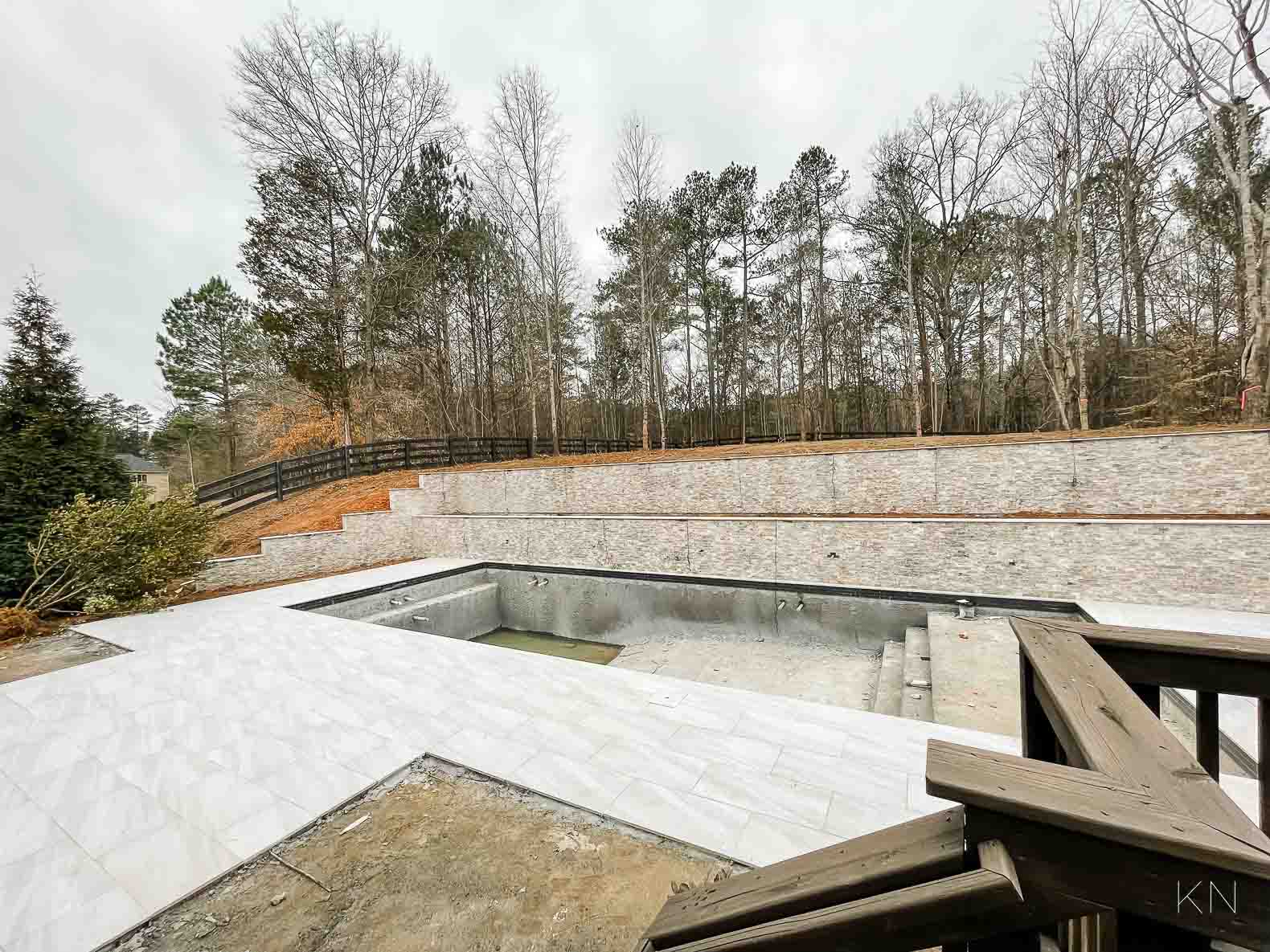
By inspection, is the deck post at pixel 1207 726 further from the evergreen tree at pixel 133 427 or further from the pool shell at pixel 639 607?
the evergreen tree at pixel 133 427

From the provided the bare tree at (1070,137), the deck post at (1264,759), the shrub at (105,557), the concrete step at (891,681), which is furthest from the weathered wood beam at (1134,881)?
the bare tree at (1070,137)

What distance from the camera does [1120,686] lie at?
2.65 ft

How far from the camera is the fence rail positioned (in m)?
10.0

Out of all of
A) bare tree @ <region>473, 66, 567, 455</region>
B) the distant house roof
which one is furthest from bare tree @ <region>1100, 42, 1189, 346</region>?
the distant house roof

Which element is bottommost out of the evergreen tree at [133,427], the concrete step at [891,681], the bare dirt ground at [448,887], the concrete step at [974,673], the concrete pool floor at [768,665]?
the concrete pool floor at [768,665]

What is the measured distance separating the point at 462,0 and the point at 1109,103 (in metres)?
14.5

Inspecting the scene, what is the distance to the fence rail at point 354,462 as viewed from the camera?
1002 cm

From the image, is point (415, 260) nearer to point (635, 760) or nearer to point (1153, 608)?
point (635, 760)

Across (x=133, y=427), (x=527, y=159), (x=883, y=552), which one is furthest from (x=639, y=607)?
(x=133, y=427)

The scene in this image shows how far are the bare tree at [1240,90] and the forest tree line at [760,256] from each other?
0.05 m

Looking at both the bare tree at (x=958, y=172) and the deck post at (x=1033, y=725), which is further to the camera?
the bare tree at (x=958, y=172)

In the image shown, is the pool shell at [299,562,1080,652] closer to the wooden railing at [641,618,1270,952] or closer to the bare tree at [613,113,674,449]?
the wooden railing at [641,618,1270,952]

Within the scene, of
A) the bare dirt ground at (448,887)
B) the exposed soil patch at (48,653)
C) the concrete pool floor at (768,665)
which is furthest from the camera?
the concrete pool floor at (768,665)

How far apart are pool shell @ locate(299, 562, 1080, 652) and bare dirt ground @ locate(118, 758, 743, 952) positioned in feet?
15.4
